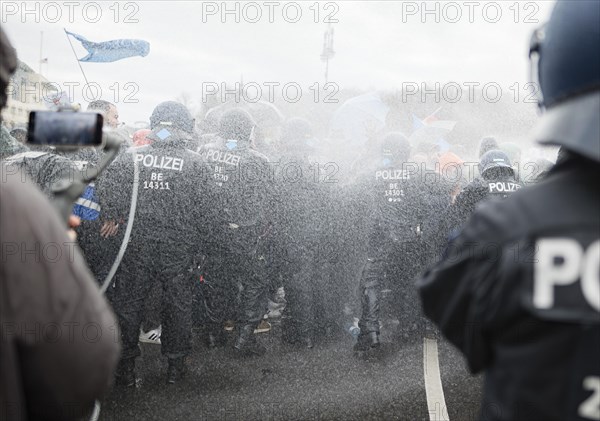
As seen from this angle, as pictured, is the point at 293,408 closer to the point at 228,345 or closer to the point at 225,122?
the point at 228,345

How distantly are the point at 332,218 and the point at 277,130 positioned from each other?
3662 millimetres

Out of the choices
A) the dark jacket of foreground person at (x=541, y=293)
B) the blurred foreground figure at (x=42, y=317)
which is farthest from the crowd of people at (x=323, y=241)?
the blurred foreground figure at (x=42, y=317)

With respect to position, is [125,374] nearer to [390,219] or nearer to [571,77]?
[390,219]

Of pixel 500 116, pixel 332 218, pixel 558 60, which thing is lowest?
pixel 332 218

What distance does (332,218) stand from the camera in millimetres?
6438

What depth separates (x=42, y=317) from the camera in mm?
1203

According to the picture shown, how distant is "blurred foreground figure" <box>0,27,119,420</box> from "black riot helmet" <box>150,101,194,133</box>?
373 cm

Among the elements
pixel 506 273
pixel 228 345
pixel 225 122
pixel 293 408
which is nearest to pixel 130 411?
pixel 293 408

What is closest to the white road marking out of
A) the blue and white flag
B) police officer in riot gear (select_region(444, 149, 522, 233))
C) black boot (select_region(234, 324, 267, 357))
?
police officer in riot gear (select_region(444, 149, 522, 233))

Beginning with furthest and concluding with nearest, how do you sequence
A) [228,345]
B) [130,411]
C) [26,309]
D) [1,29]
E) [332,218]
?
[332,218] → [228,345] → [130,411] → [1,29] → [26,309]

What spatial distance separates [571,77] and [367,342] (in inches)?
185

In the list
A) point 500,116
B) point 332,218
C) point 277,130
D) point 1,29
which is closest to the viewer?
point 1,29

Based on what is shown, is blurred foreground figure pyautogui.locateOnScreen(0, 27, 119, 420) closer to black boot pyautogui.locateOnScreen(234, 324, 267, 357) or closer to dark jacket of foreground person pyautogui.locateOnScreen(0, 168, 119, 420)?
dark jacket of foreground person pyautogui.locateOnScreen(0, 168, 119, 420)

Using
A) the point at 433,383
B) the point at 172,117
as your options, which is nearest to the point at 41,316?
the point at 172,117
